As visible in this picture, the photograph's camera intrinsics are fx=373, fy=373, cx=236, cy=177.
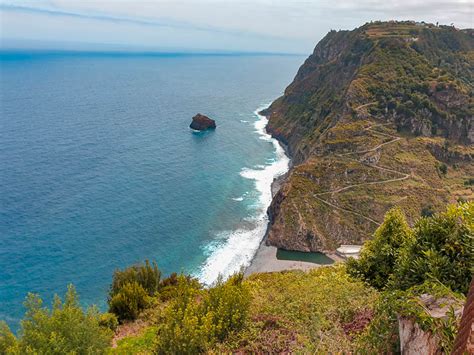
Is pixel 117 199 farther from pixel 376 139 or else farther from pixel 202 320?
pixel 202 320

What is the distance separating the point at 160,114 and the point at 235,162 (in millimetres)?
65156

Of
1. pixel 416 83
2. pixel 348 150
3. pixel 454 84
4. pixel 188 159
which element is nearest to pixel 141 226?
pixel 188 159

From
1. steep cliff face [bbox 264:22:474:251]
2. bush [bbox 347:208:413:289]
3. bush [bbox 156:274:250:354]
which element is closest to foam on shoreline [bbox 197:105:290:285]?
steep cliff face [bbox 264:22:474:251]

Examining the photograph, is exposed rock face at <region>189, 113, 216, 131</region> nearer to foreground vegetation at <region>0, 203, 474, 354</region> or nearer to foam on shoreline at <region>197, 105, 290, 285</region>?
foam on shoreline at <region>197, 105, 290, 285</region>

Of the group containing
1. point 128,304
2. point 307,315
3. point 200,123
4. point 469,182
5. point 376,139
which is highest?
point 307,315

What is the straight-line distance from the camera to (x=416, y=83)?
10144 centimetres

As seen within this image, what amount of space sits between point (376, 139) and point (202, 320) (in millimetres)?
81684

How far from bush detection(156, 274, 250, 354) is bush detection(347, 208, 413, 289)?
29.7ft

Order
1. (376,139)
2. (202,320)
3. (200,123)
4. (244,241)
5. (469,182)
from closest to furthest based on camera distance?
(202,320) < (244,241) < (469,182) < (376,139) < (200,123)

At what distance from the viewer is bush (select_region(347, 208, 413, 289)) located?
879 inches

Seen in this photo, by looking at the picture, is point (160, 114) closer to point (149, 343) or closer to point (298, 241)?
point (298, 241)

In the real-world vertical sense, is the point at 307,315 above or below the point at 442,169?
above

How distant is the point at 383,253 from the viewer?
22469 millimetres

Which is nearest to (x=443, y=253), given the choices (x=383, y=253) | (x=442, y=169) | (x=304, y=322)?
(x=304, y=322)
